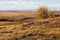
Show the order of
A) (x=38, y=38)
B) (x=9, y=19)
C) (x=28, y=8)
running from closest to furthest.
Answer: (x=38, y=38)
(x=9, y=19)
(x=28, y=8)

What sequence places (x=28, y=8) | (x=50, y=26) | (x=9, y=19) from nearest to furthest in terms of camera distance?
1. (x=50, y=26)
2. (x=9, y=19)
3. (x=28, y=8)

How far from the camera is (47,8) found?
31.2 ft

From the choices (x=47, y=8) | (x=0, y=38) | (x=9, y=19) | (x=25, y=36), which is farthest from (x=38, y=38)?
(x=47, y=8)

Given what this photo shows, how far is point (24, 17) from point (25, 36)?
3.20 m

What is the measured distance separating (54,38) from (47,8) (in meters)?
3.84

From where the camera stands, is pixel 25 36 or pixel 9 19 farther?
pixel 9 19

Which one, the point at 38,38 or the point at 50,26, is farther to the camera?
the point at 50,26

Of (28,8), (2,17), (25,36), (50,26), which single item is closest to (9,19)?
(2,17)

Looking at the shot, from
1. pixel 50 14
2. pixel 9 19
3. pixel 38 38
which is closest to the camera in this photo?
pixel 38 38

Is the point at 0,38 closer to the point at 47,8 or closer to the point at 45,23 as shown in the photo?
the point at 45,23

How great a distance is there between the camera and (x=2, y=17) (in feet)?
29.1

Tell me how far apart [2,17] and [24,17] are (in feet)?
2.78

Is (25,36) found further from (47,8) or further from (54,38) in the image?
(47,8)

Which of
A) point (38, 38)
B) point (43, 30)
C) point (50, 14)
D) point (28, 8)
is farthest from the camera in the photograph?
point (28, 8)
